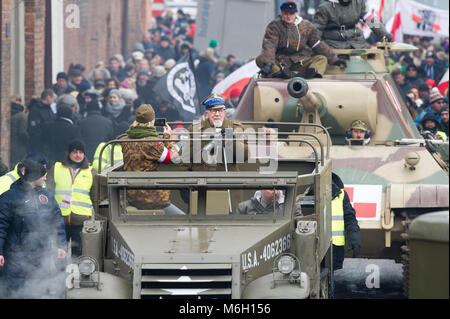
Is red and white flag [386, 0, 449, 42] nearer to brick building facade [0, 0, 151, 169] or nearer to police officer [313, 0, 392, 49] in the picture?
brick building facade [0, 0, 151, 169]

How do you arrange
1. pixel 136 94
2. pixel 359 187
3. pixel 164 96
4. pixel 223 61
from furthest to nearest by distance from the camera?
1. pixel 223 61
2. pixel 136 94
3. pixel 164 96
4. pixel 359 187

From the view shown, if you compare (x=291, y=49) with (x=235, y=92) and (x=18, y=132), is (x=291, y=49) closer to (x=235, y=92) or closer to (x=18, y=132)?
(x=235, y=92)

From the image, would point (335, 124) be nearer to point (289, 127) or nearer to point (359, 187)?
point (289, 127)

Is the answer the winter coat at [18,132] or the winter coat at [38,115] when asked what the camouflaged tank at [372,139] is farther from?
Result: the winter coat at [18,132]

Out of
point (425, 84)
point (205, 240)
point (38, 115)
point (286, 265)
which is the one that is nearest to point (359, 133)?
point (205, 240)

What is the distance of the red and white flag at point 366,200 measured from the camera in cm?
1270

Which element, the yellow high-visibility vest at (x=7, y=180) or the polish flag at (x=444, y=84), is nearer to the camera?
the yellow high-visibility vest at (x=7, y=180)

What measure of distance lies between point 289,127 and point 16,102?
716 cm

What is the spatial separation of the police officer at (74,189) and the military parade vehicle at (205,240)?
2.98 metres

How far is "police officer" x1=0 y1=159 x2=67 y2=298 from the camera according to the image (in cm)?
1148

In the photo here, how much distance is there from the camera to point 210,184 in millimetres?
9781

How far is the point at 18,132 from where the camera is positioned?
20156 mm

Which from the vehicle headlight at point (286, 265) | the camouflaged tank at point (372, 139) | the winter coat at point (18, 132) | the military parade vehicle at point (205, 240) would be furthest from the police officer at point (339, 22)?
the vehicle headlight at point (286, 265)

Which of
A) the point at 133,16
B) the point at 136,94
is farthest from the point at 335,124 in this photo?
the point at 133,16
